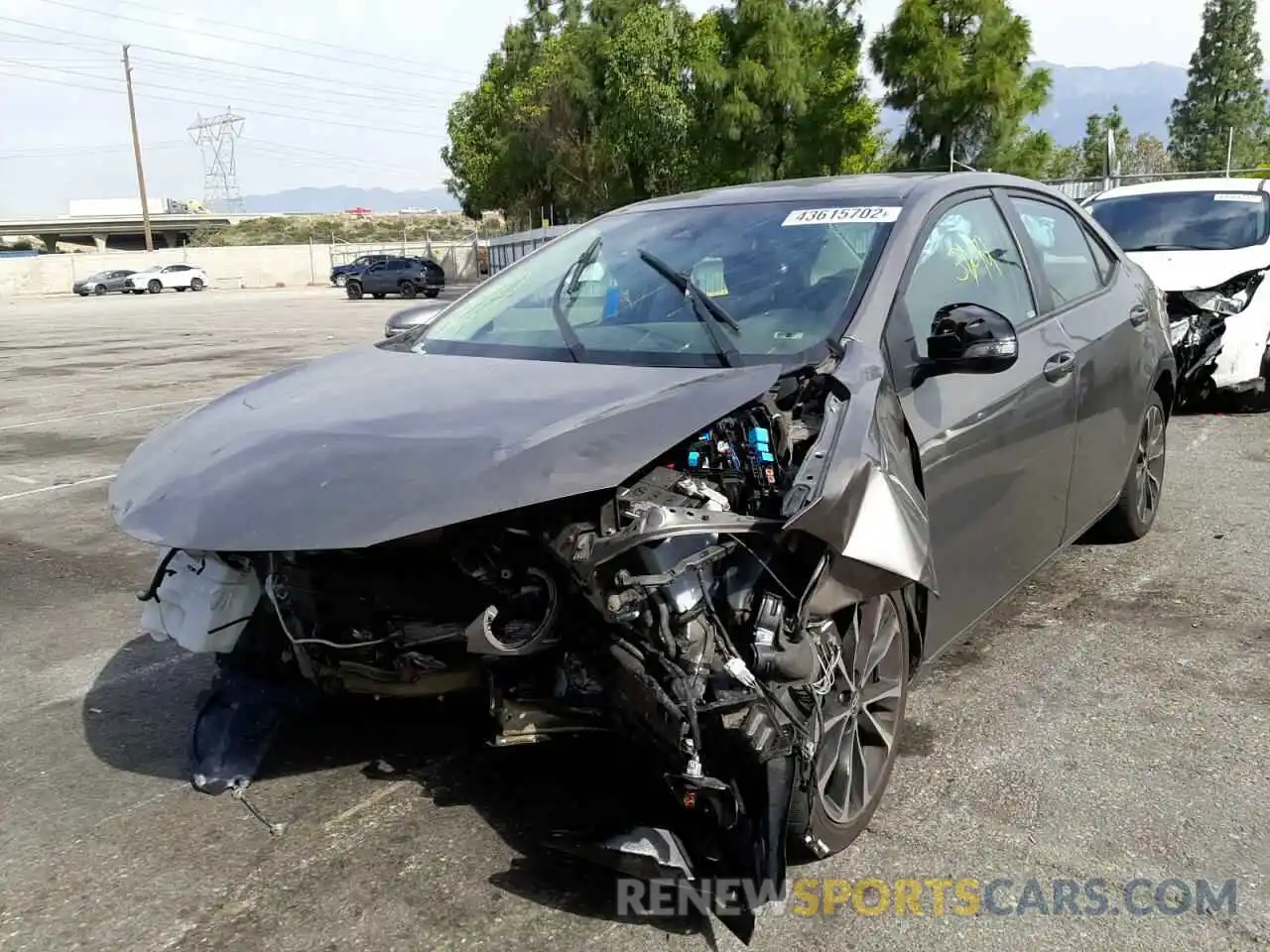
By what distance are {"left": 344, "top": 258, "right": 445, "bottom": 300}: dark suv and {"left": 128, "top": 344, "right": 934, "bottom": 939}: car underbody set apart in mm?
38878

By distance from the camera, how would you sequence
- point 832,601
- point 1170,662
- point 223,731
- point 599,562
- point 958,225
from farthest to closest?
point 1170,662, point 958,225, point 223,731, point 832,601, point 599,562

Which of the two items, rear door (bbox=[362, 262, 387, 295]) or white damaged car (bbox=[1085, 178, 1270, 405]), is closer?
white damaged car (bbox=[1085, 178, 1270, 405])

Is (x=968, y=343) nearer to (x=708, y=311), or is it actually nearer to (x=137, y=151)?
(x=708, y=311)

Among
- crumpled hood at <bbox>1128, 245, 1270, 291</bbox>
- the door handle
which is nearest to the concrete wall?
crumpled hood at <bbox>1128, 245, 1270, 291</bbox>

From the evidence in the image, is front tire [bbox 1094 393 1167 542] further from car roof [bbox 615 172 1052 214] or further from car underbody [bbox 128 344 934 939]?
car underbody [bbox 128 344 934 939]

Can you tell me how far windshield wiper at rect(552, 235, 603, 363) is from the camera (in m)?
3.43

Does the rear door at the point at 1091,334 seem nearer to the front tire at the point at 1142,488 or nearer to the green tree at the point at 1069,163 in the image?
the front tire at the point at 1142,488

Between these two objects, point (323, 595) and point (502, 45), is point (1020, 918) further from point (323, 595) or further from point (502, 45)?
point (502, 45)

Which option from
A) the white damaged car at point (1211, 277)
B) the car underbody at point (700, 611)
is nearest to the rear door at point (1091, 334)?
the car underbody at point (700, 611)

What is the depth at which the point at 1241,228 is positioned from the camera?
902cm

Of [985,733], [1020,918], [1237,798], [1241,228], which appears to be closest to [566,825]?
[1020,918]

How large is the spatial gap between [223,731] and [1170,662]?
10.9 feet

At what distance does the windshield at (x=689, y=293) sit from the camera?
3273 mm

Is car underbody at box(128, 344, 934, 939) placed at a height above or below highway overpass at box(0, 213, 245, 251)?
below
